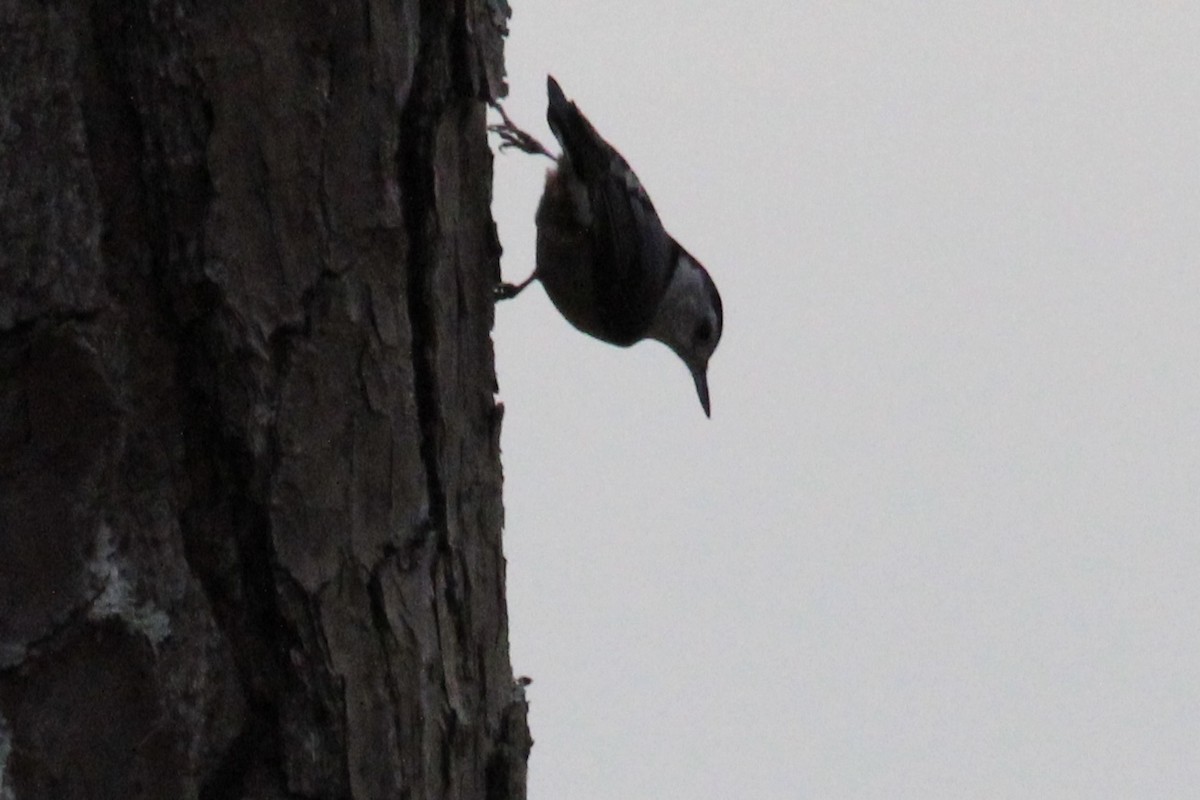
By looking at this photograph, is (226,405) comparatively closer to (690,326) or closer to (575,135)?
(575,135)

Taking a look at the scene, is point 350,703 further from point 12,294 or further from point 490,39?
point 490,39

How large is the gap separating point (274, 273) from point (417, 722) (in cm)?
44

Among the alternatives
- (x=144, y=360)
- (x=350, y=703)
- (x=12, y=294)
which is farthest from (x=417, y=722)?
(x=12, y=294)

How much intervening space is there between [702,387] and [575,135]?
3.37ft

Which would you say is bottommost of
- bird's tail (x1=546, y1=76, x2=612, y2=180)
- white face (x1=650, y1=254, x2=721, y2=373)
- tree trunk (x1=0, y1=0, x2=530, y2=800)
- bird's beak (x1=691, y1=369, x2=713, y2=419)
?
tree trunk (x1=0, y1=0, x2=530, y2=800)

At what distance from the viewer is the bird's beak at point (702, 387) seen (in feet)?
15.7

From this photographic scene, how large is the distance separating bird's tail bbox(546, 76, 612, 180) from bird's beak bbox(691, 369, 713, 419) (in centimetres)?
88

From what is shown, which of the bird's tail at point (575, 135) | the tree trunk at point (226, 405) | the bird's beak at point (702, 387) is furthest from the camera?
the bird's beak at point (702, 387)

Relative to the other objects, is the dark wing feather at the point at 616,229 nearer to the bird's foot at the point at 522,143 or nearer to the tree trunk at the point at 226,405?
the bird's foot at the point at 522,143

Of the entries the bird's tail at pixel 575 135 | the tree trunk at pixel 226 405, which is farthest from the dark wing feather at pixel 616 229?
the tree trunk at pixel 226 405

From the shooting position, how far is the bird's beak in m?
4.77

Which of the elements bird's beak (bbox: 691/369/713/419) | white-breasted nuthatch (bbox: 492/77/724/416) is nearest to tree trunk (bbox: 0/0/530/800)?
white-breasted nuthatch (bbox: 492/77/724/416)

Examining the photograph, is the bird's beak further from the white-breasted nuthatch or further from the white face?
the white-breasted nuthatch

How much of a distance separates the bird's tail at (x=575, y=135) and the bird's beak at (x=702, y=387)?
0.88 m
